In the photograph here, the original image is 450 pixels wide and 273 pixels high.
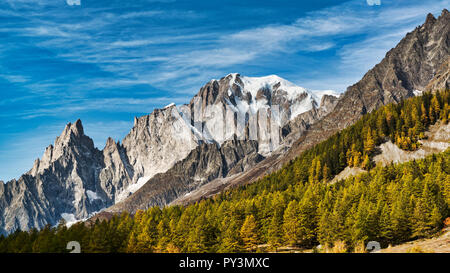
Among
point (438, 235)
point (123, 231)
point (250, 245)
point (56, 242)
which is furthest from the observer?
point (123, 231)

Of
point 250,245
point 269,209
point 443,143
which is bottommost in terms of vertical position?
point 250,245

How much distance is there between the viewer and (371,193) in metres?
124

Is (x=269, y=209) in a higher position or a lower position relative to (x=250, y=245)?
higher
